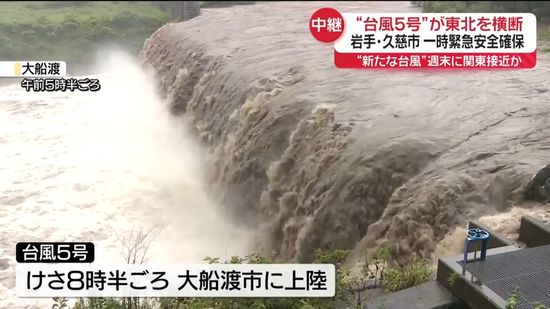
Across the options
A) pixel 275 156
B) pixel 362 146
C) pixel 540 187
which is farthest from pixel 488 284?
pixel 275 156

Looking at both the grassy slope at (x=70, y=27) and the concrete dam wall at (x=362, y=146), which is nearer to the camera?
the concrete dam wall at (x=362, y=146)

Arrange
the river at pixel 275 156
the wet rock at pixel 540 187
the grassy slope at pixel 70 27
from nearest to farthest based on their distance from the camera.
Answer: the wet rock at pixel 540 187
the river at pixel 275 156
the grassy slope at pixel 70 27

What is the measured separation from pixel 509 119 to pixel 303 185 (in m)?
1.32

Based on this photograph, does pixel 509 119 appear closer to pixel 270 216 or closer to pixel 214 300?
pixel 270 216

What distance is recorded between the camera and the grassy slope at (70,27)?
128 inches
